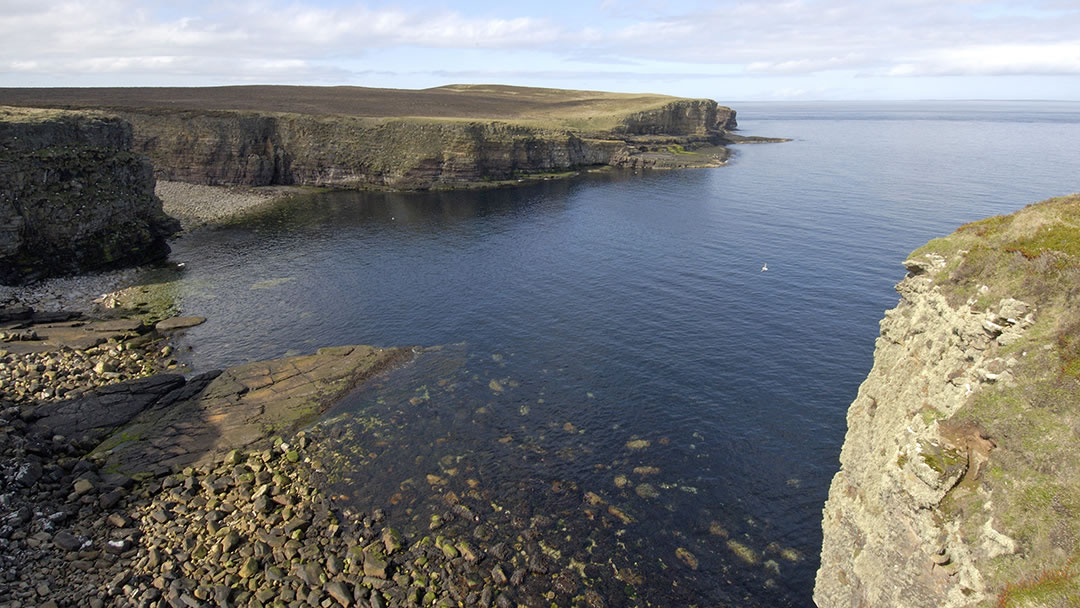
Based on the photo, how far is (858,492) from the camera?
24.5 m

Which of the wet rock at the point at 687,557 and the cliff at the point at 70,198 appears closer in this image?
the wet rock at the point at 687,557

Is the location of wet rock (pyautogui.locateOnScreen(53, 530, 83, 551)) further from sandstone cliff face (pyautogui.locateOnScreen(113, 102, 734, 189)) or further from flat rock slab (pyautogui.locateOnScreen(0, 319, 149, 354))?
sandstone cliff face (pyautogui.locateOnScreen(113, 102, 734, 189))

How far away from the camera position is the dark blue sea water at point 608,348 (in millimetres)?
30719

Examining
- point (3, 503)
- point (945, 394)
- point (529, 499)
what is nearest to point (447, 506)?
point (529, 499)

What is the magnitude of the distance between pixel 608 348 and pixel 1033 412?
33.3 metres

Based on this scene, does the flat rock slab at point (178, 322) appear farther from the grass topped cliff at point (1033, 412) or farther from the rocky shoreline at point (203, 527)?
the grass topped cliff at point (1033, 412)

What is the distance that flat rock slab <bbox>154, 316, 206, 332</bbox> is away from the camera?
54.1 meters

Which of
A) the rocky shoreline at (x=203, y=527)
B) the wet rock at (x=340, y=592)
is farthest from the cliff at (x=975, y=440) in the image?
the wet rock at (x=340, y=592)

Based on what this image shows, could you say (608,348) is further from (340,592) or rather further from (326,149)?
(326,149)

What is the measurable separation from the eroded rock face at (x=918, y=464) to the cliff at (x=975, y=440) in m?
0.05

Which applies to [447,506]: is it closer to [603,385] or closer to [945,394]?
[603,385]

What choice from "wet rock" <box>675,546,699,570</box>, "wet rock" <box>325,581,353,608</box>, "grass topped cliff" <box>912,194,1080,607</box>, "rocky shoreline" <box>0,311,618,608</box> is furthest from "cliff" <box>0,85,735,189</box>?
"grass topped cliff" <box>912,194,1080,607</box>

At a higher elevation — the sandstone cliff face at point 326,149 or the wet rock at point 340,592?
the sandstone cliff face at point 326,149

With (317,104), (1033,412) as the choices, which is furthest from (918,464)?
(317,104)
